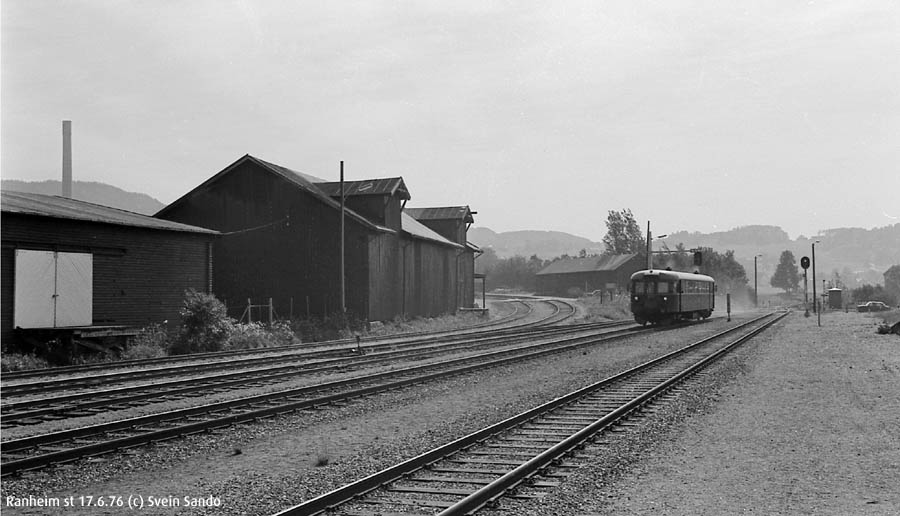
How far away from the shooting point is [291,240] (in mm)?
40656

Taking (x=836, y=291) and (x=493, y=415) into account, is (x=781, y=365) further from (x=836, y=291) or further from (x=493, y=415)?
(x=836, y=291)

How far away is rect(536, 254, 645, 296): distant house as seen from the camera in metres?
98.6

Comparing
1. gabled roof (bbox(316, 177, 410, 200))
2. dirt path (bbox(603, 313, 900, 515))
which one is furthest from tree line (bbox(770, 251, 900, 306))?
dirt path (bbox(603, 313, 900, 515))

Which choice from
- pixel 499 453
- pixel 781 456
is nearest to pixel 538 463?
pixel 499 453

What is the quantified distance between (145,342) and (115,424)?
16358mm

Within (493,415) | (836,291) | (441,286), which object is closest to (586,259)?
Answer: (836,291)

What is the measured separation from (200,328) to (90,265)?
394 centimetres

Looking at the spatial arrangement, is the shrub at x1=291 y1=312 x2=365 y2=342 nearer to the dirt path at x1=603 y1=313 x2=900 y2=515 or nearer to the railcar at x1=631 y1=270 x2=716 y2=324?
the railcar at x1=631 y1=270 x2=716 y2=324

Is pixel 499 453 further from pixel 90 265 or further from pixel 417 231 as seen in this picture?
pixel 417 231

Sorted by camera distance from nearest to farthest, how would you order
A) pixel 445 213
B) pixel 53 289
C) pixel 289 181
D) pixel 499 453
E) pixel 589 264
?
pixel 499 453 → pixel 53 289 → pixel 289 181 → pixel 445 213 → pixel 589 264

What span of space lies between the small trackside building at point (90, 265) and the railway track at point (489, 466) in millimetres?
17359

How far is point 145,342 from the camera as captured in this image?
26250mm

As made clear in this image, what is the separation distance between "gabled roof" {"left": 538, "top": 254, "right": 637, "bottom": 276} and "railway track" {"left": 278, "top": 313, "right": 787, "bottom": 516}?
8746 cm

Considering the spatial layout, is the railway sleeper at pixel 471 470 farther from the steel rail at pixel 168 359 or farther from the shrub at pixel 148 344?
the shrub at pixel 148 344
